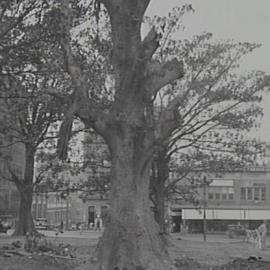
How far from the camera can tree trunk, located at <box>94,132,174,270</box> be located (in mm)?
13273

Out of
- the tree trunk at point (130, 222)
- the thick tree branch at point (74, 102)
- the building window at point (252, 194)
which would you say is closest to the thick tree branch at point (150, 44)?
the thick tree branch at point (74, 102)

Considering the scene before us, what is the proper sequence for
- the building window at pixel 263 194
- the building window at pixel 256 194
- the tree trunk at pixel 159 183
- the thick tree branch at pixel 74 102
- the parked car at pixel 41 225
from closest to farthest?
the thick tree branch at pixel 74 102 < the tree trunk at pixel 159 183 < the parked car at pixel 41 225 < the building window at pixel 263 194 < the building window at pixel 256 194

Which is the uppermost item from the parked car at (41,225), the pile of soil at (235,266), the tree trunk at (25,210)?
the tree trunk at (25,210)

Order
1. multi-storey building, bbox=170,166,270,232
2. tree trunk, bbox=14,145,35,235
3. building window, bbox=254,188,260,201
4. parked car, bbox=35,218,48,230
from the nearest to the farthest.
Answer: tree trunk, bbox=14,145,35,235 → parked car, bbox=35,218,48,230 → multi-storey building, bbox=170,166,270,232 → building window, bbox=254,188,260,201

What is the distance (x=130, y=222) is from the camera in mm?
13531

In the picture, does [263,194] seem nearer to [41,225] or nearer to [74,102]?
[41,225]

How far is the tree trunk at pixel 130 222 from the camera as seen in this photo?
1327 centimetres

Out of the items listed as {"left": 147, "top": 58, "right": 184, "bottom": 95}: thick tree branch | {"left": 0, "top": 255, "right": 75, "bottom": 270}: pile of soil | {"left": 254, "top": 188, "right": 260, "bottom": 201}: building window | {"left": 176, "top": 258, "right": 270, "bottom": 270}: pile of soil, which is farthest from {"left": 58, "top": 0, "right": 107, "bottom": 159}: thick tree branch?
{"left": 254, "top": 188, "right": 260, "bottom": 201}: building window

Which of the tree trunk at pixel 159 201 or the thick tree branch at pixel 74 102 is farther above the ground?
the thick tree branch at pixel 74 102

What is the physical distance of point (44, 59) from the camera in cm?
1595

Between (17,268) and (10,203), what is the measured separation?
8196 centimetres

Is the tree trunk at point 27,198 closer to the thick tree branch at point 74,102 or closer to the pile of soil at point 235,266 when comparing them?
the pile of soil at point 235,266

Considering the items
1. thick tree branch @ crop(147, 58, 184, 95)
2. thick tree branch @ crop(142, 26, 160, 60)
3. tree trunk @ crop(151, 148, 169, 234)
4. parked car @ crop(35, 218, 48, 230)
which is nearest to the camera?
thick tree branch @ crop(142, 26, 160, 60)

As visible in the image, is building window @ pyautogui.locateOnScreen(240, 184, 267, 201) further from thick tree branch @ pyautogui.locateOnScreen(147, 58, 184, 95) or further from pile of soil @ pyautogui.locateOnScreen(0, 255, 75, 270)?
thick tree branch @ pyautogui.locateOnScreen(147, 58, 184, 95)
